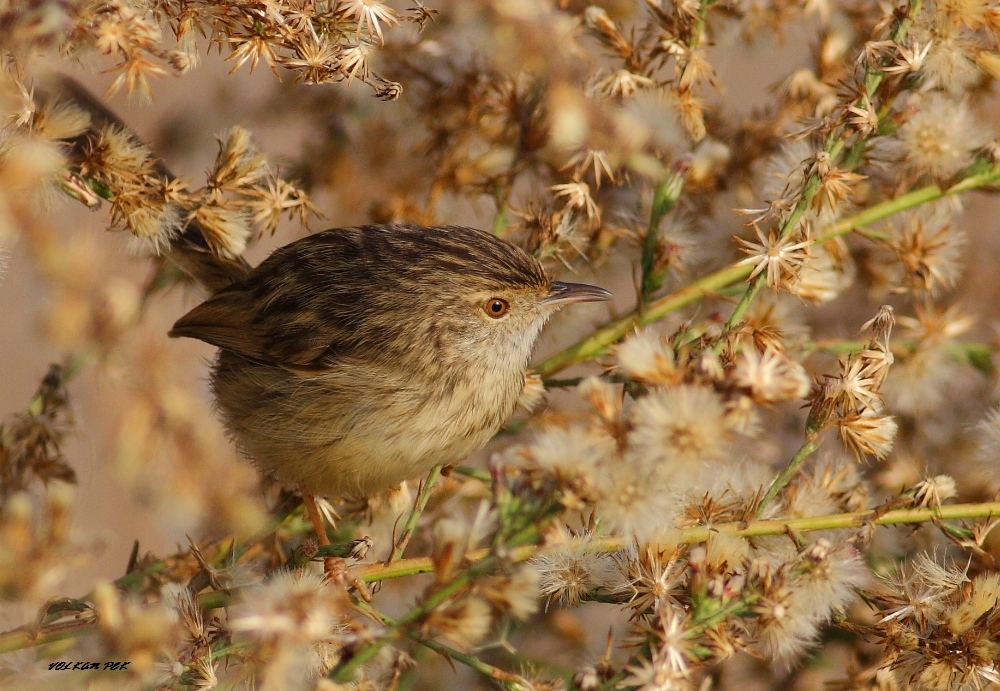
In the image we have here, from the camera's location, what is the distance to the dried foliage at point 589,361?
75.0 inches

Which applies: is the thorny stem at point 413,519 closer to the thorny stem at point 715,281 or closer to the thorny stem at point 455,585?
the thorny stem at point 715,281

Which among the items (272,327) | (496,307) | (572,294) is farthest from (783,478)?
(272,327)

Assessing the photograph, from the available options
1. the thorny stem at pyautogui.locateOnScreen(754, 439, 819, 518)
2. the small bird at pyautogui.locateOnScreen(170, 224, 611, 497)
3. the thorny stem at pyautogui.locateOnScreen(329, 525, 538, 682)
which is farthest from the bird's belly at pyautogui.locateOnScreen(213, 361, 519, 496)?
A: the thorny stem at pyautogui.locateOnScreen(329, 525, 538, 682)

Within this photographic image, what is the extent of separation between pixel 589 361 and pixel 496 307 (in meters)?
0.46

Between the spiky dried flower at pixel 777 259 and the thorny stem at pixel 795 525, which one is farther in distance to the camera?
the spiky dried flower at pixel 777 259

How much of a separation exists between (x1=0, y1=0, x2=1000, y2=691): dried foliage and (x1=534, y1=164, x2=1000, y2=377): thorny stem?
0.04 ft

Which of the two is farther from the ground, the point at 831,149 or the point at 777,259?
the point at 831,149

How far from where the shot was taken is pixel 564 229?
327 centimetres

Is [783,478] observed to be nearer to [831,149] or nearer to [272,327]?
[831,149]

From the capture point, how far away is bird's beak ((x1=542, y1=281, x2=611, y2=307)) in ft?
11.1

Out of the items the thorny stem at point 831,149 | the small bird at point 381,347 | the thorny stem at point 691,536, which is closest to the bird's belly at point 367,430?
the small bird at point 381,347

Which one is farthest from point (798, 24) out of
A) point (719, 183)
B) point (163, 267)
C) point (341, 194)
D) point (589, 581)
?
point (163, 267)

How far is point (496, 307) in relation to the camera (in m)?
3.56

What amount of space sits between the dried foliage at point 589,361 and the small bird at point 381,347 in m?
0.16
